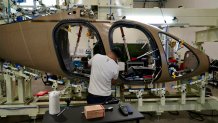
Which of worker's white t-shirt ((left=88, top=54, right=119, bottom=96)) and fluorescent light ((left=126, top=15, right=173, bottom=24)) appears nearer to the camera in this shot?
worker's white t-shirt ((left=88, top=54, right=119, bottom=96))

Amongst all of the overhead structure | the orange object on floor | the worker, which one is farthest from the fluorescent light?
the orange object on floor

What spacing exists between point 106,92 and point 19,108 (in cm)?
175

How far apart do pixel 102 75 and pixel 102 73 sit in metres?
0.03

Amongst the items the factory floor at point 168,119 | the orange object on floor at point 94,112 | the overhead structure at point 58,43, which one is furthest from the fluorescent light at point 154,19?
the orange object on floor at point 94,112

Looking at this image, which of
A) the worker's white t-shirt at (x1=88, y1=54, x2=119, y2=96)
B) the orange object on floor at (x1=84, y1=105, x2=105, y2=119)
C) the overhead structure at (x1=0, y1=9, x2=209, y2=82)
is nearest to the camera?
the orange object on floor at (x1=84, y1=105, x2=105, y2=119)

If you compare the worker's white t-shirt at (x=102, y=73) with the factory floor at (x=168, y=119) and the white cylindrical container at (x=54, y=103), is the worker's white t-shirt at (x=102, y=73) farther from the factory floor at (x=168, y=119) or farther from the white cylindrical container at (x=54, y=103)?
the factory floor at (x=168, y=119)

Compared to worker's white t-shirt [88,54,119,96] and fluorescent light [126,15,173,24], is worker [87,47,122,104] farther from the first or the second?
fluorescent light [126,15,173,24]

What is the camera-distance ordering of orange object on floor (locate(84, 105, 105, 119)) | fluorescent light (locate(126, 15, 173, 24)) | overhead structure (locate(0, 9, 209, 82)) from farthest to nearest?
1. fluorescent light (locate(126, 15, 173, 24))
2. overhead structure (locate(0, 9, 209, 82))
3. orange object on floor (locate(84, 105, 105, 119))

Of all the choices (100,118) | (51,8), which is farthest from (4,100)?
(100,118)

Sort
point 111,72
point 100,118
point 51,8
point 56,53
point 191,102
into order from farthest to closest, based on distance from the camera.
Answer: point 191,102 → point 51,8 → point 56,53 → point 111,72 → point 100,118

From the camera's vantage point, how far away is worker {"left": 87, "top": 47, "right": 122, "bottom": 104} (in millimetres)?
2646

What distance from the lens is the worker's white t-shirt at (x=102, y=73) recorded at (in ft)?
8.68

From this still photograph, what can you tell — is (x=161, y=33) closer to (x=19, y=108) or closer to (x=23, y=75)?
(x=23, y=75)

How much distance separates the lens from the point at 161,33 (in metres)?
3.50
